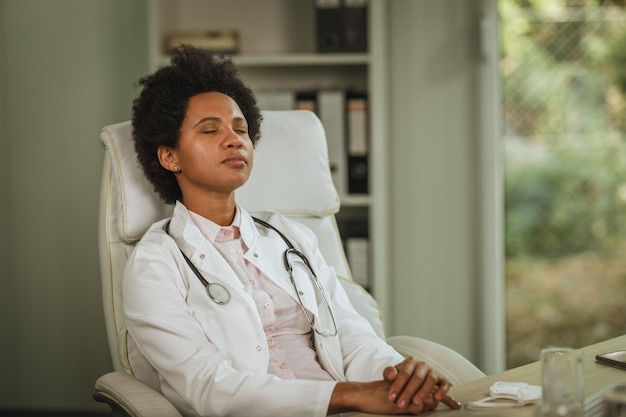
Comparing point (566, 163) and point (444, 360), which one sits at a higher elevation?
point (566, 163)

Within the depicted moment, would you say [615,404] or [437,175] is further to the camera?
[437,175]

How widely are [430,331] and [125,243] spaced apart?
176cm

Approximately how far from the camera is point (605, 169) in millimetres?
4219

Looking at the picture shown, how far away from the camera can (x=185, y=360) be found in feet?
4.67

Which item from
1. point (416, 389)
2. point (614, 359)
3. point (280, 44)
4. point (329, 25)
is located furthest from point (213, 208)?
point (280, 44)

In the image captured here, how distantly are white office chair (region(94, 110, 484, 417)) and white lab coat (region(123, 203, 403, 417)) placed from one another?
0.07 meters

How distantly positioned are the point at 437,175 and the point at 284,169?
1.28m

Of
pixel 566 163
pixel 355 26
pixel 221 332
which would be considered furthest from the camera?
pixel 566 163

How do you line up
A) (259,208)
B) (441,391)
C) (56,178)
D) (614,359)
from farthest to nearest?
1. (56,178)
2. (259,208)
3. (614,359)
4. (441,391)

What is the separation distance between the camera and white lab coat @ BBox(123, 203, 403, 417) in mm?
1371

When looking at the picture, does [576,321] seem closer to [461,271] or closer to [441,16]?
[461,271]

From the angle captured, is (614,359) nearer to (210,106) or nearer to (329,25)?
(210,106)

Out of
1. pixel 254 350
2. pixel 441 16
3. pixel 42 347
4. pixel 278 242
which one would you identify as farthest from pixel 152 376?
pixel 441 16

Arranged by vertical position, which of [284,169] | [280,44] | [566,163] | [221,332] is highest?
[280,44]
